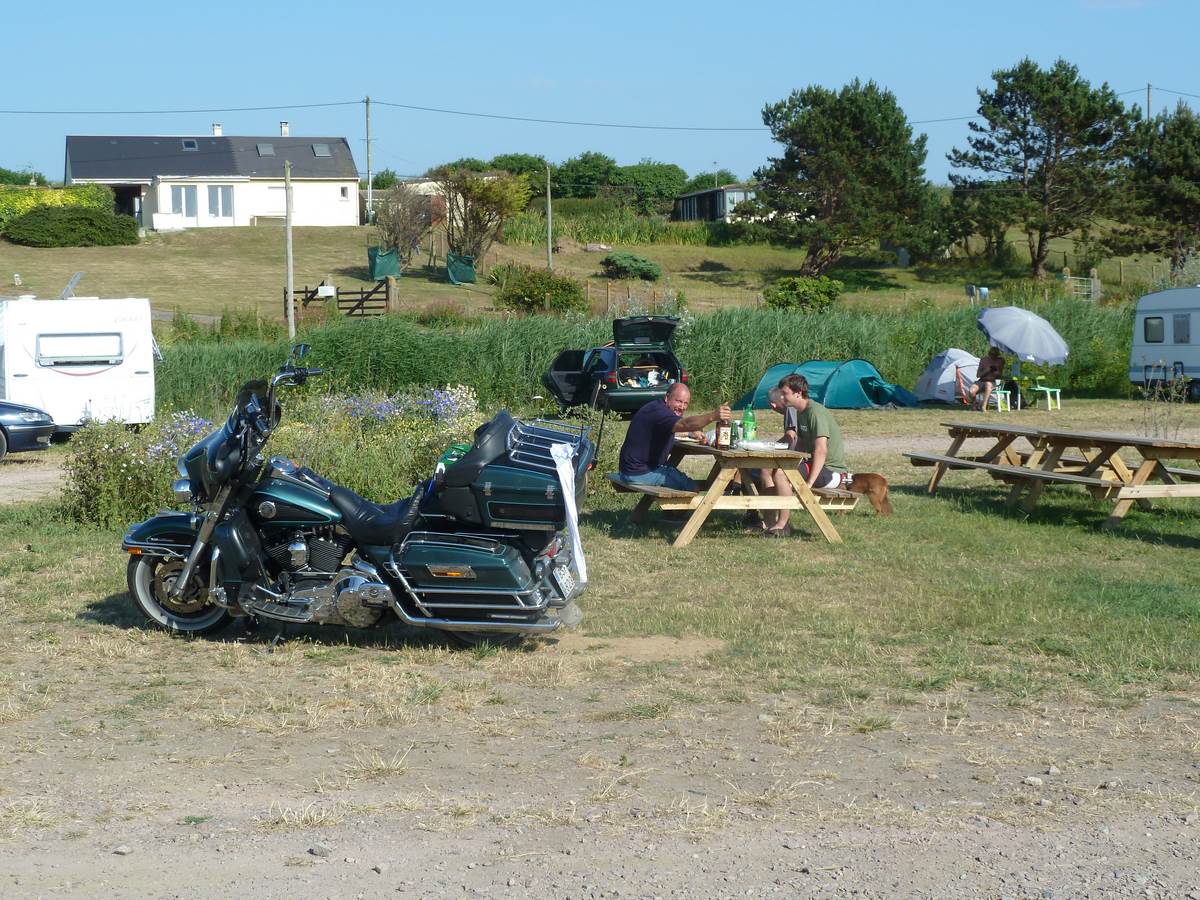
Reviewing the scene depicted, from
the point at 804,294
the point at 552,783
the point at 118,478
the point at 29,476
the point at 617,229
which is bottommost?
the point at 552,783

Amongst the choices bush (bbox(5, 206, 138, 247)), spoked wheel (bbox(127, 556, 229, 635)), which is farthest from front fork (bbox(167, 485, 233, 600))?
bush (bbox(5, 206, 138, 247))

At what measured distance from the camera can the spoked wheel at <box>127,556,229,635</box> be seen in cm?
739

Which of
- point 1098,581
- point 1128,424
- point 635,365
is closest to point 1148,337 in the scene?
point 1128,424

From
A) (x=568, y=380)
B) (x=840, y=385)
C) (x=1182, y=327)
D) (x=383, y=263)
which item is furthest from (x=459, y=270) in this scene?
(x=1182, y=327)

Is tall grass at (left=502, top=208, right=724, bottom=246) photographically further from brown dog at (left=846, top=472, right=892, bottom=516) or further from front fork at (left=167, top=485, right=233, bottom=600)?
front fork at (left=167, top=485, right=233, bottom=600)

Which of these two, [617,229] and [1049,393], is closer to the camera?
[1049,393]

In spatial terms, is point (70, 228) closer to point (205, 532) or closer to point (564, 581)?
point (205, 532)

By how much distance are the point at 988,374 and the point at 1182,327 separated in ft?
14.6

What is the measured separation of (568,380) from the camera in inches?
854

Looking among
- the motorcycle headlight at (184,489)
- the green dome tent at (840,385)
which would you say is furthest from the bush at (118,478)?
the green dome tent at (840,385)

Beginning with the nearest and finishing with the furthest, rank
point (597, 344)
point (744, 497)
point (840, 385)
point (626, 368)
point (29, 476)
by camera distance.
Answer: point (744, 497)
point (29, 476)
point (626, 368)
point (840, 385)
point (597, 344)

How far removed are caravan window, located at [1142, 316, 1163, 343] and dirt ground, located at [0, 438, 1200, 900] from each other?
69.4 ft

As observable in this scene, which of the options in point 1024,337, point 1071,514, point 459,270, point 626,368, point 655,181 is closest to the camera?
point 1071,514

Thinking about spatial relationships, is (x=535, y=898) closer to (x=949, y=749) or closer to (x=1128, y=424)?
(x=949, y=749)
